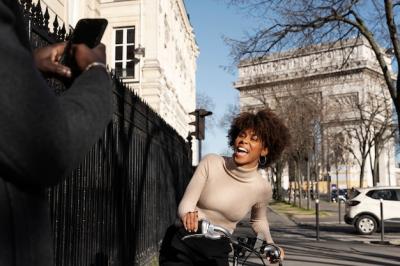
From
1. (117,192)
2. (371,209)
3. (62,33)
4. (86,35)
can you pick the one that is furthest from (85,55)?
(371,209)

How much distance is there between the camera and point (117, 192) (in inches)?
244

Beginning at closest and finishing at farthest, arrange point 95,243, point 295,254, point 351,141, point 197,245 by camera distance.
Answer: point 197,245
point 95,243
point 295,254
point 351,141

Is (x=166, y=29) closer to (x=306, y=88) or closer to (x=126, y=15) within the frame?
(x=126, y=15)

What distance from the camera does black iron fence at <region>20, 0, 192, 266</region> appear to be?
437cm

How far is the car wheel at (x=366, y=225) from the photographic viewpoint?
19.5 metres

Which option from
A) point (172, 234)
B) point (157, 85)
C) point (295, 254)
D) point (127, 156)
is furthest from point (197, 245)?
point (157, 85)

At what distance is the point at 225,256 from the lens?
3.47 m

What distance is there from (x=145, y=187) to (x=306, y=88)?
107 feet

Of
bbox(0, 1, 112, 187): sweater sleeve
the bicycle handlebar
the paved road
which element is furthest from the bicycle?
the paved road

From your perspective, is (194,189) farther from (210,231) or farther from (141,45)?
(141,45)

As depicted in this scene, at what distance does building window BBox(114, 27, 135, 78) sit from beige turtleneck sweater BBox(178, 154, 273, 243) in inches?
1169

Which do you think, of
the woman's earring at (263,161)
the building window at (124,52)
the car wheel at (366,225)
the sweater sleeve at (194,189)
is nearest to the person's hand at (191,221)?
the sweater sleeve at (194,189)

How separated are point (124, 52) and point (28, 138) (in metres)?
32.9

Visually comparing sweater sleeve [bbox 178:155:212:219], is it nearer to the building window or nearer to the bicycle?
the bicycle
